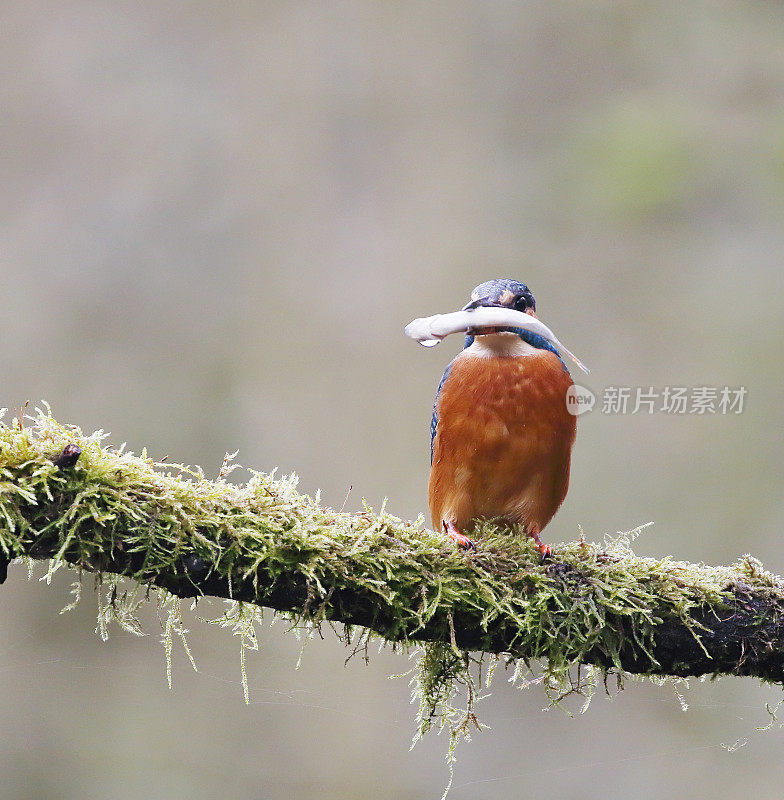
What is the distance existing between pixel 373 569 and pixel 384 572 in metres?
0.03

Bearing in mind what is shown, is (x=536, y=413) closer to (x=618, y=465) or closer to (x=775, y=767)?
(x=618, y=465)

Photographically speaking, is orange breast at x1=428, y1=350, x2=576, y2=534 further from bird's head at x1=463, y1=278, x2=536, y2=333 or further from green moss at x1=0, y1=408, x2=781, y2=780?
green moss at x1=0, y1=408, x2=781, y2=780

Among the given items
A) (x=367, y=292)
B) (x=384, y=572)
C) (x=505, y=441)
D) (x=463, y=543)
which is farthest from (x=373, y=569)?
(x=367, y=292)

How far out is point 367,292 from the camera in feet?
18.9

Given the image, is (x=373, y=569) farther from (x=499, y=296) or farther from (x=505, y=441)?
(x=499, y=296)

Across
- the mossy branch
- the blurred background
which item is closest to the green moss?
the mossy branch

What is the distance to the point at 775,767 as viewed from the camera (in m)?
5.05

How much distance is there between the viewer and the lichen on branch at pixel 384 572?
1.54 meters

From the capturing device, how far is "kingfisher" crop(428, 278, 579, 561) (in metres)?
2.46

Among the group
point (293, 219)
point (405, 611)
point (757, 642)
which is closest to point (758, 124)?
point (293, 219)

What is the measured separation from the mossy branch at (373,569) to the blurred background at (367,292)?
3.06 meters

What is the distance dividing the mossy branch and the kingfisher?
31 cm

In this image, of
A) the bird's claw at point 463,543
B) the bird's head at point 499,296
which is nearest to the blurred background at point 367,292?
the bird's head at point 499,296

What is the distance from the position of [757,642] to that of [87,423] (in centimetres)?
417
